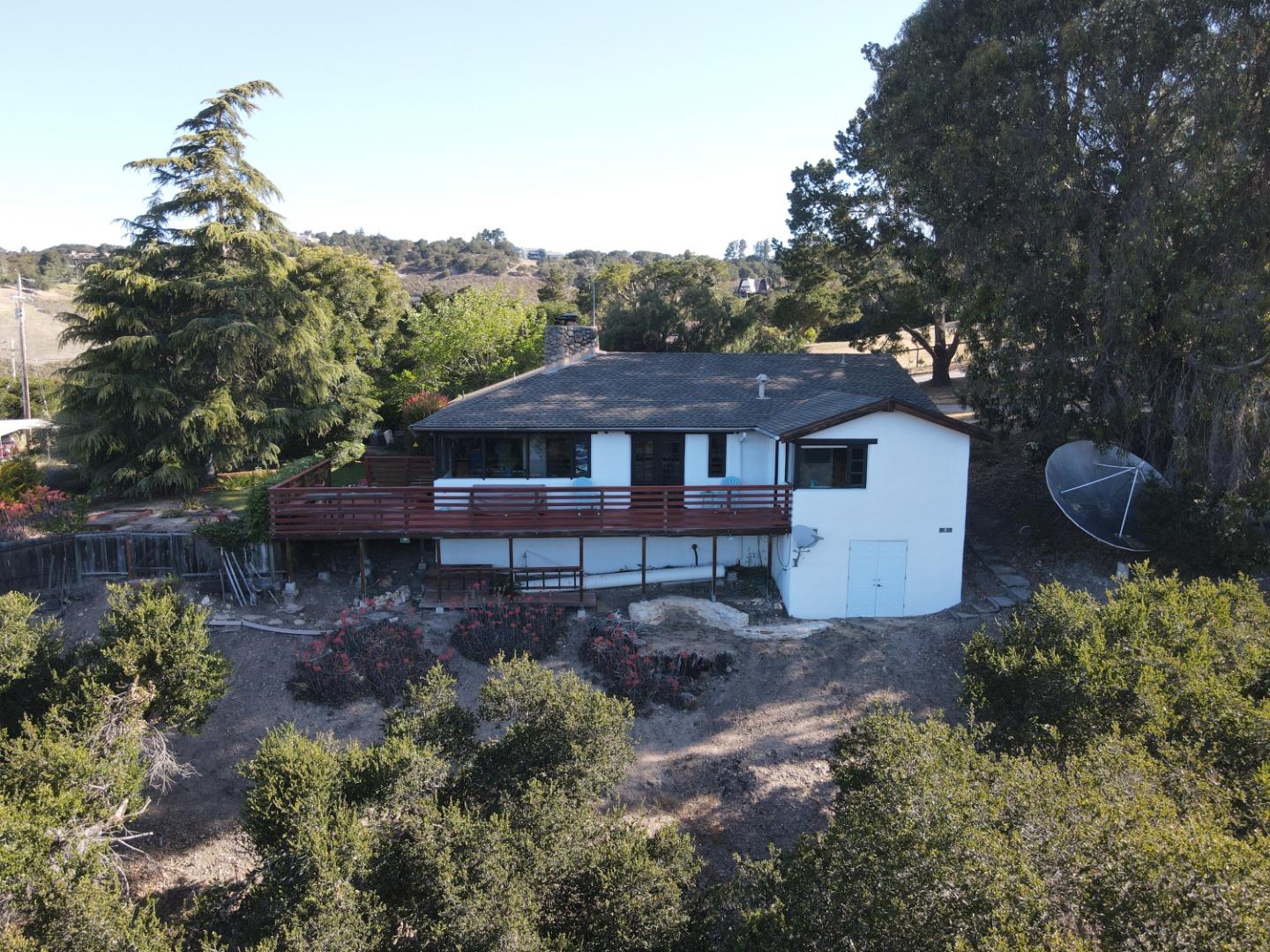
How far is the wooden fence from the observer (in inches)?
757

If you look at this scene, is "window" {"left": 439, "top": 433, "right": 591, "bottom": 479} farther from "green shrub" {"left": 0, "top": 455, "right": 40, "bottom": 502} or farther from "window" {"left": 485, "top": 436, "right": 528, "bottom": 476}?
"green shrub" {"left": 0, "top": 455, "right": 40, "bottom": 502}

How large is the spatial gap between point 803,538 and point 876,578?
2.23 meters

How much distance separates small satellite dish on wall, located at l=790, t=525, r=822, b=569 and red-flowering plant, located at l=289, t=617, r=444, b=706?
333 inches

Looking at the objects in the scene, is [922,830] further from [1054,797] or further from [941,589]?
[941,589]

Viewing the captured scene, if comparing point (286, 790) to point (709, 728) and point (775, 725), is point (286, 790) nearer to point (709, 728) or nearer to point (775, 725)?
point (709, 728)

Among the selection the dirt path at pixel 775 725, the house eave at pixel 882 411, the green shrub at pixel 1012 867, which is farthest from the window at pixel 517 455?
the green shrub at pixel 1012 867

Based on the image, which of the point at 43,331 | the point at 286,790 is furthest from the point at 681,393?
the point at 43,331

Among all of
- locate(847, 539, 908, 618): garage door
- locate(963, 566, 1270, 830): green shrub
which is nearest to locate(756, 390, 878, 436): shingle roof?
locate(847, 539, 908, 618): garage door

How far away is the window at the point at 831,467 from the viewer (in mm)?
19000

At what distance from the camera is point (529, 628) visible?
1828 cm

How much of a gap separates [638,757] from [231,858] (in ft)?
23.8

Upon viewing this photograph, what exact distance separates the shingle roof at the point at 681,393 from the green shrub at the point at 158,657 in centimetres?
777

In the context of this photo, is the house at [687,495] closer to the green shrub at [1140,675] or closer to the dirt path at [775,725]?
the dirt path at [775,725]

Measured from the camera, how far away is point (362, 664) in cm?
1717
